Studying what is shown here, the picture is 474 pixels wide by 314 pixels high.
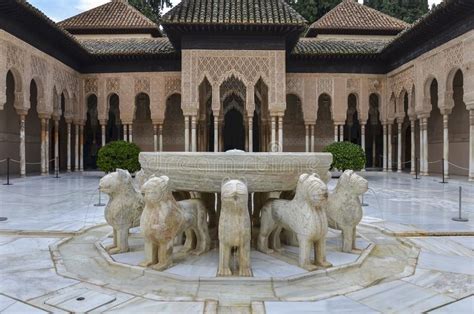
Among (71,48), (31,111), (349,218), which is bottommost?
(349,218)

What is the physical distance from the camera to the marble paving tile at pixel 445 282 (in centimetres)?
294

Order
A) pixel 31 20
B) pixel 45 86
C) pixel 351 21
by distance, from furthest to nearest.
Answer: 1. pixel 351 21
2. pixel 45 86
3. pixel 31 20

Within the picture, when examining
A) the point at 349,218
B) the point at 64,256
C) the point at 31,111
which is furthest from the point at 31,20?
the point at 349,218

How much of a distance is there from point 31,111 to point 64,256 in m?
17.5

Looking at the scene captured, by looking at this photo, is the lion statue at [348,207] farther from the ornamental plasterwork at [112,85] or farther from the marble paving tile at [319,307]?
the ornamental plasterwork at [112,85]

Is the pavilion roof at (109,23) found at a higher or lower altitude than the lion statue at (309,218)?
higher

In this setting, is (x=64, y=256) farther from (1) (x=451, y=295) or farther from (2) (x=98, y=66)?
(2) (x=98, y=66)

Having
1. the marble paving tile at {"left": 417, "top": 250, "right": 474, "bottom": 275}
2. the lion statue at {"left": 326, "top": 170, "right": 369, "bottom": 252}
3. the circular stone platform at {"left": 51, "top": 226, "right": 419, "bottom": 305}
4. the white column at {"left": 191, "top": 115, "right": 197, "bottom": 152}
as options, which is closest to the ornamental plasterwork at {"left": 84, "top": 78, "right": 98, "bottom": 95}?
the white column at {"left": 191, "top": 115, "right": 197, "bottom": 152}

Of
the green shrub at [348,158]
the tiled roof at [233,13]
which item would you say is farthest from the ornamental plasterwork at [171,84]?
the green shrub at [348,158]

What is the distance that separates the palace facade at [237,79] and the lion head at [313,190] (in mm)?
10717

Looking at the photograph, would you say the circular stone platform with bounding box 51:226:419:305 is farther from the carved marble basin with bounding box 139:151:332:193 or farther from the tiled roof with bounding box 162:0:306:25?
the tiled roof with bounding box 162:0:306:25

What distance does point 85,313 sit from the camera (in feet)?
8.27

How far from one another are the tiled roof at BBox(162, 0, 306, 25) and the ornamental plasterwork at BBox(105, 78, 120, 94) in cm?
546

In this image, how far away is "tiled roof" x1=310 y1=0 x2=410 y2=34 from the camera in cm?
2286
